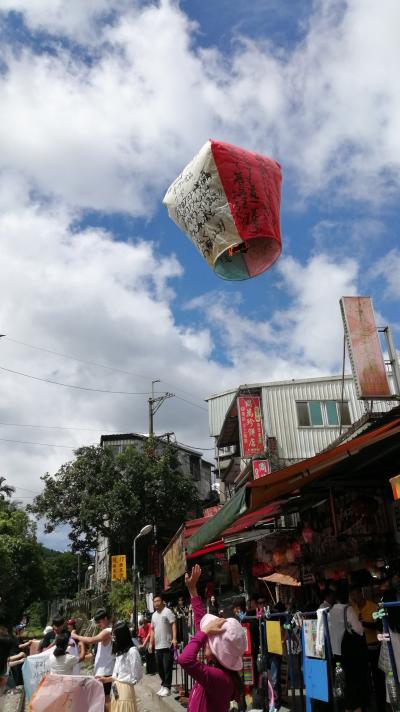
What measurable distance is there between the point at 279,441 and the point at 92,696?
56.5 ft

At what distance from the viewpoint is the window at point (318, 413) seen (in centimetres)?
2242

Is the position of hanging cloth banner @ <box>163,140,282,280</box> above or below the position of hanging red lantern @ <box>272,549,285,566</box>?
above

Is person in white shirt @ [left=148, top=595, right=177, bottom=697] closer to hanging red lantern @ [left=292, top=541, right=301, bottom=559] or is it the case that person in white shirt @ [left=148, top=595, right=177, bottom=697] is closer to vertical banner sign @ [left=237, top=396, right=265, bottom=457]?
hanging red lantern @ [left=292, top=541, right=301, bottom=559]

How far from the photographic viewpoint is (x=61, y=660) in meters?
6.11

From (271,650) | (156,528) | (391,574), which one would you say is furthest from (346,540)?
(156,528)

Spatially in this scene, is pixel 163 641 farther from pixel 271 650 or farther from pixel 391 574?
pixel 391 574

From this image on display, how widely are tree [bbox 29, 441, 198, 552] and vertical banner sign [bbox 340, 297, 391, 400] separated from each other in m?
22.6

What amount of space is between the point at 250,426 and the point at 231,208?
1710 centimetres

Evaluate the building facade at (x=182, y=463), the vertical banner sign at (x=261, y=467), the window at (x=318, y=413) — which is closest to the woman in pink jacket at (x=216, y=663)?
the vertical banner sign at (x=261, y=467)

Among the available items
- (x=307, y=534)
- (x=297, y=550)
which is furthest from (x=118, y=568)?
(x=307, y=534)

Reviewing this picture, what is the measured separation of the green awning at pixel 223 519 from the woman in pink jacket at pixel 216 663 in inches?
99.5

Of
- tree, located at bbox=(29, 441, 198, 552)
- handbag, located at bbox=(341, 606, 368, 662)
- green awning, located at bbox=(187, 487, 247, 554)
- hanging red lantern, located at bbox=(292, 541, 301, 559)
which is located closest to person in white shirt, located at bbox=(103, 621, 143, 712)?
green awning, located at bbox=(187, 487, 247, 554)

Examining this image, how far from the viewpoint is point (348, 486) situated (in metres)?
8.10

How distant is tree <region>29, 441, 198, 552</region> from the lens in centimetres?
3181
